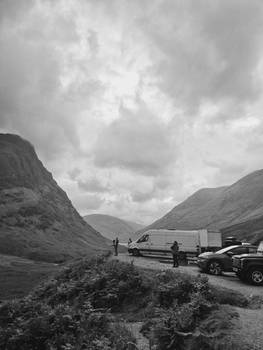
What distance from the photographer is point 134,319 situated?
15.1 m

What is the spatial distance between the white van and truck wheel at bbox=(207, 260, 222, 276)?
1084cm

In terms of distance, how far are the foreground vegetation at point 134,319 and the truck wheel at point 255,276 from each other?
221 inches

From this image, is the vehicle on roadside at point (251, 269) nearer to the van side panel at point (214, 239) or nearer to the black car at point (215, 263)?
the black car at point (215, 263)

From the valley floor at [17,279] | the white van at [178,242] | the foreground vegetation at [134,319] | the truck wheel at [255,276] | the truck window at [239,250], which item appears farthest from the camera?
the valley floor at [17,279]

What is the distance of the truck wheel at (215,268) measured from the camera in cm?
2453

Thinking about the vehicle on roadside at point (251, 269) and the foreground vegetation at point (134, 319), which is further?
the vehicle on roadside at point (251, 269)

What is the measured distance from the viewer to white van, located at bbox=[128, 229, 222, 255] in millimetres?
35656

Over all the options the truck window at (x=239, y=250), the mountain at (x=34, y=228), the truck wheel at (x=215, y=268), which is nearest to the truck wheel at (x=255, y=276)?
the truck wheel at (x=215, y=268)

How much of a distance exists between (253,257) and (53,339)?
13.6 meters

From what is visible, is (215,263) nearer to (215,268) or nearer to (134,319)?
(215,268)

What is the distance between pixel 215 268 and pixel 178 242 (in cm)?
1152

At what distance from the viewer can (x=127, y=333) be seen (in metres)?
11.2

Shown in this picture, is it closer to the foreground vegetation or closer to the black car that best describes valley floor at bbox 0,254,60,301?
the black car

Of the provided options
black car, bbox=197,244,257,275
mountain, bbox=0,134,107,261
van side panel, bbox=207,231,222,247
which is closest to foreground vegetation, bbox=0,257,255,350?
black car, bbox=197,244,257,275
